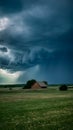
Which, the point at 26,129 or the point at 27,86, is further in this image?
the point at 27,86

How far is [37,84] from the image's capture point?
137000 mm

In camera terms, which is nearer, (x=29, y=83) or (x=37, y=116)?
(x=37, y=116)

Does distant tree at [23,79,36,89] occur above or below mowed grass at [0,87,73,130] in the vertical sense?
above

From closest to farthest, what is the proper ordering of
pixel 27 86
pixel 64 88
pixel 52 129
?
pixel 52 129 < pixel 64 88 < pixel 27 86

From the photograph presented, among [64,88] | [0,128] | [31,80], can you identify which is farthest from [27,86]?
[0,128]

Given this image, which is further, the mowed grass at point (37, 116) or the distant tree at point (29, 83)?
the distant tree at point (29, 83)

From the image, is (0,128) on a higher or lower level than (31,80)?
lower

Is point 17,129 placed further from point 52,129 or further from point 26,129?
point 52,129

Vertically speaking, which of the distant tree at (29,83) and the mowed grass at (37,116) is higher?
the distant tree at (29,83)

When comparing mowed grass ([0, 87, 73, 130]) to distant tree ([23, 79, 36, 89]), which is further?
distant tree ([23, 79, 36, 89])

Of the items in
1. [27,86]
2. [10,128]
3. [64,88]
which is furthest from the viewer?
[27,86]

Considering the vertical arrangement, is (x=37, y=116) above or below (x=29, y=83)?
below

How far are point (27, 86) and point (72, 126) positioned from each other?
117528 mm

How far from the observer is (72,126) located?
15.6m
